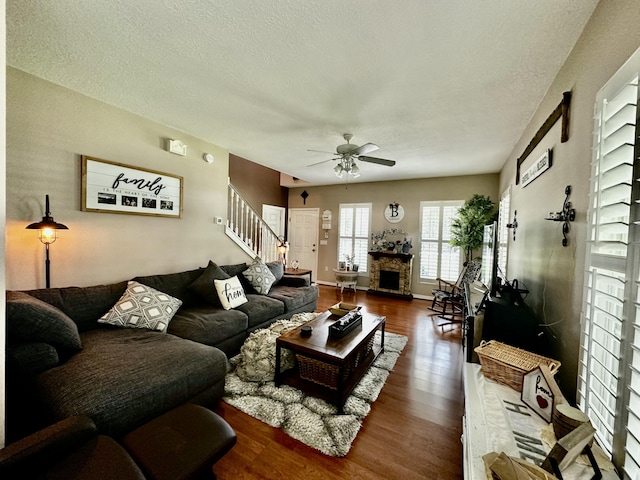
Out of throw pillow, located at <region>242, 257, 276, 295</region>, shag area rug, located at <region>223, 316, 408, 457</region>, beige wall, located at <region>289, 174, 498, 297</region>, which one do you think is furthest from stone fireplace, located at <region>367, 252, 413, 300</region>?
shag area rug, located at <region>223, 316, 408, 457</region>

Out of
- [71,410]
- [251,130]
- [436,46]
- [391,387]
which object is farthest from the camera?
[251,130]

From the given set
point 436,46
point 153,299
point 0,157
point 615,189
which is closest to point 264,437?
point 153,299

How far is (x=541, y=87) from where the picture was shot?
2.23 m

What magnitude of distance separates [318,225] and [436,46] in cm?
564

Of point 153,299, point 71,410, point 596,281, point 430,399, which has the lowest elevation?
point 430,399

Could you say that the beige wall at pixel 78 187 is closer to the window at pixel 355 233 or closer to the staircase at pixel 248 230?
the staircase at pixel 248 230

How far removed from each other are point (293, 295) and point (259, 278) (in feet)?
1.87

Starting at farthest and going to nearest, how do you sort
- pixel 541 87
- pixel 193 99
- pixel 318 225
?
pixel 318 225
pixel 193 99
pixel 541 87

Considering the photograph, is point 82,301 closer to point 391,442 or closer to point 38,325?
point 38,325

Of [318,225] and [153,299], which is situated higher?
[318,225]

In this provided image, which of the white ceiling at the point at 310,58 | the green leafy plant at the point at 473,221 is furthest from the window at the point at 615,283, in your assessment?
the green leafy plant at the point at 473,221

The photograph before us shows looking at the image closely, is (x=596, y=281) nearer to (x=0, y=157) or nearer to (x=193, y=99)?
(x=0, y=157)

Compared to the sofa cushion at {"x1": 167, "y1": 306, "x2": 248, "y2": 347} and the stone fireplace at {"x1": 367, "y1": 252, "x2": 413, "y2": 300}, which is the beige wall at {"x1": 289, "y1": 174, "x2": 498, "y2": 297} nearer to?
the stone fireplace at {"x1": 367, "y1": 252, "x2": 413, "y2": 300}

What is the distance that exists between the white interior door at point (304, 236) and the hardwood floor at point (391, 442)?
→ 476cm
